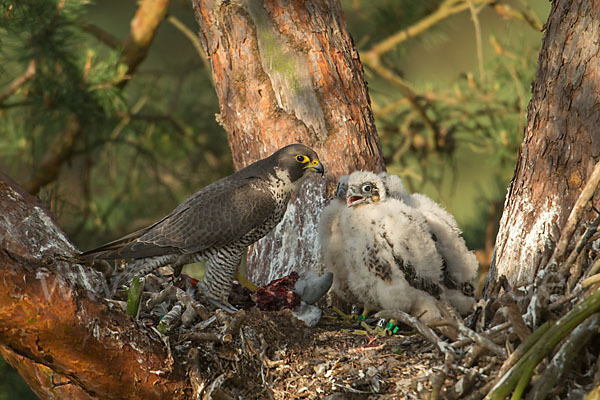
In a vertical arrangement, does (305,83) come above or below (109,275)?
above

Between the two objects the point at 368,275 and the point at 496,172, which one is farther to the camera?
the point at 496,172

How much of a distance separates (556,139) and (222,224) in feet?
5.44

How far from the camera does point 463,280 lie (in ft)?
12.8

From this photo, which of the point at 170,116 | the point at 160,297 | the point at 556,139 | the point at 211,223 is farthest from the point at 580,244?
the point at 170,116

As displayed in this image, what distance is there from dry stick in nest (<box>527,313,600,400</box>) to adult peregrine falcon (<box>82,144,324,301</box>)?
181cm

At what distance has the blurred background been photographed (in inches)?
213

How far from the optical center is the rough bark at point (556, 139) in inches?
116

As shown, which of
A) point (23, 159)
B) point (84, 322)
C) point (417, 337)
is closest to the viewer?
point (84, 322)

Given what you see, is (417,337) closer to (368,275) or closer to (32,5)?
(368,275)

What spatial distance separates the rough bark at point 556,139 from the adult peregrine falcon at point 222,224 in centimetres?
121

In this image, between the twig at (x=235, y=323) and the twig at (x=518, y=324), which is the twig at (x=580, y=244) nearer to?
the twig at (x=518, y=324)

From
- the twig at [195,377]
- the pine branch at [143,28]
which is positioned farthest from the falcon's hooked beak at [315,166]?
the pine branch at [143,28]

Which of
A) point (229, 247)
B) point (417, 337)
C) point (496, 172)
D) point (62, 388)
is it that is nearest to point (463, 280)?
point (417, 337)

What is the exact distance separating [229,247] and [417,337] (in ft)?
4.07
